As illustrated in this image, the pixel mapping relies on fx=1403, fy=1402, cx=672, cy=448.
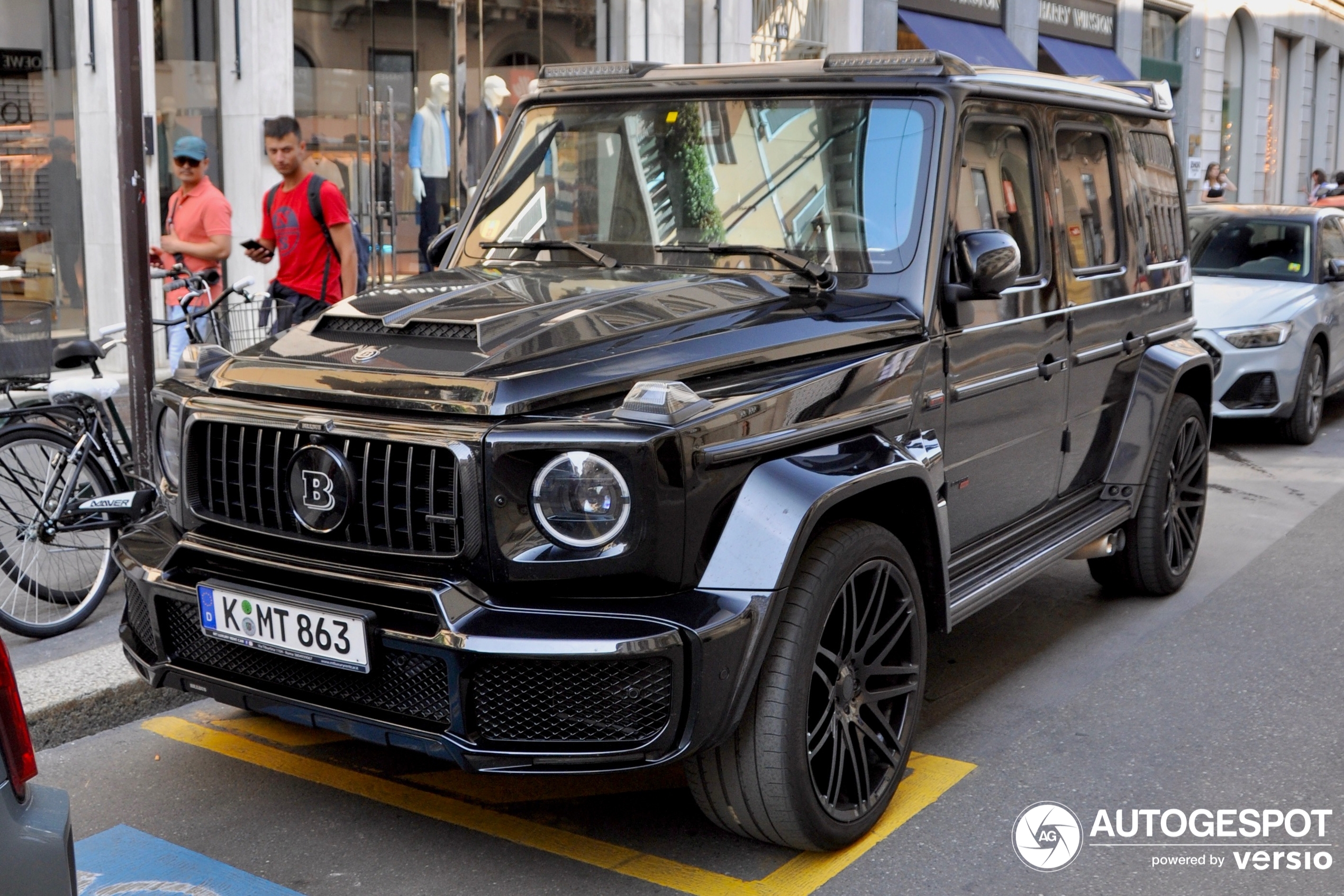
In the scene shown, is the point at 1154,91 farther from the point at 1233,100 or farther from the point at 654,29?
the point at 1233,100

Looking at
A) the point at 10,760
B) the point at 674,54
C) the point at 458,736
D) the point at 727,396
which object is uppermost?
the point at 674,54

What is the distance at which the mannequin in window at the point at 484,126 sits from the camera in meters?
13.5

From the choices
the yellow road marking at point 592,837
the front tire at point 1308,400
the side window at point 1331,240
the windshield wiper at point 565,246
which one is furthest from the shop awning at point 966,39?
the yellow road marking at point 592,837

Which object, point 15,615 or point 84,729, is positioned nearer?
point 84,729

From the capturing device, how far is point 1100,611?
18.7 feet

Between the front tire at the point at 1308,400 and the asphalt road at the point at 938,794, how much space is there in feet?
15.7

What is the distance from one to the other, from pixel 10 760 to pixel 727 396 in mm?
1658

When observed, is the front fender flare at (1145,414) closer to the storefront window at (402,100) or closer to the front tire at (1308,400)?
the front tire at (1308,400)

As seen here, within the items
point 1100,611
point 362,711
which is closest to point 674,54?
point 1100,611

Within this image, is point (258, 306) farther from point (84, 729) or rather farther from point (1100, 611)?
point (1100, 611)

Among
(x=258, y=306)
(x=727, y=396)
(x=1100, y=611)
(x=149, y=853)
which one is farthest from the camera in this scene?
(x=258, y=306)

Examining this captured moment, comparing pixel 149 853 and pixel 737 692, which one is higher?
pixel 737 692

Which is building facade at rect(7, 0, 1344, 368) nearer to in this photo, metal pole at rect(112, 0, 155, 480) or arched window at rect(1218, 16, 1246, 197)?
metal pole at rect(112, 0, 155, 480)

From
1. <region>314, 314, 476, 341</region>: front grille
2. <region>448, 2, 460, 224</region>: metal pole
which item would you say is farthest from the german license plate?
<region>448, 2, 460, 224</region>: metal pole
